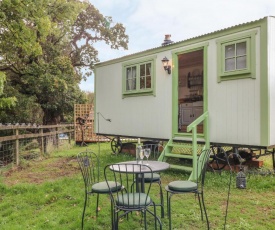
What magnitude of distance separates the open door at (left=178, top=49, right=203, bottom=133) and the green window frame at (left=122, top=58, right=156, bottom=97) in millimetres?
1221

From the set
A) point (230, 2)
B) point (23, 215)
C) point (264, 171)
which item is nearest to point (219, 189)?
point (264, 171)

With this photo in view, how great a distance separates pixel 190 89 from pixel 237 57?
346 centimetres

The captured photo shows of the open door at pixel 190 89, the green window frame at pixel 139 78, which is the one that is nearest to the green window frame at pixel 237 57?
the green window frame at pixel 139 78

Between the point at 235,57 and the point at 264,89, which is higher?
the point at 235,57

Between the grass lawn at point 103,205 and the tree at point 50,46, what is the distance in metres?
4.31

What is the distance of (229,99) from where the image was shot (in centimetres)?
509

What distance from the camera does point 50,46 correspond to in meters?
12.2

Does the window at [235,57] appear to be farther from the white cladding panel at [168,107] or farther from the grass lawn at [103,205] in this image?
the grass lawn at [103,205]

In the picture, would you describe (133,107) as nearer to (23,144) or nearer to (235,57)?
(235,57)

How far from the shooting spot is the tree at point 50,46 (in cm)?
732

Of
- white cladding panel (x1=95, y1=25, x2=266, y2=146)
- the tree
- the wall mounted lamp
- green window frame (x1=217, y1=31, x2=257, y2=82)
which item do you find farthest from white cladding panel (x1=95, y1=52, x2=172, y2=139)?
the tree

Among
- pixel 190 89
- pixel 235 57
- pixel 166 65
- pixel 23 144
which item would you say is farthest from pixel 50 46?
pixel 235 57

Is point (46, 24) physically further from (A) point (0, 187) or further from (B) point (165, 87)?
(A) point (0, 187)

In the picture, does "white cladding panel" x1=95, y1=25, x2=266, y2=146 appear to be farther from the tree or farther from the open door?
the tree
